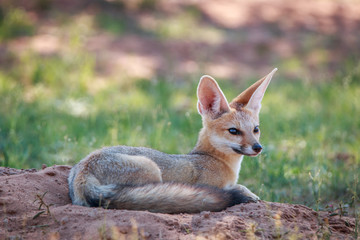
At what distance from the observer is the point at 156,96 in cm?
941

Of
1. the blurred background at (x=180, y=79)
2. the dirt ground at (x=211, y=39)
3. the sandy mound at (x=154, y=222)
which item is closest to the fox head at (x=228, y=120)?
the blurred background at (x=180, y=79)

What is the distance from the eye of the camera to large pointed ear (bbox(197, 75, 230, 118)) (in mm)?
4641

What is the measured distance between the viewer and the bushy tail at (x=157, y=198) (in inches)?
140

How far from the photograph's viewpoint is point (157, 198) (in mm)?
3572

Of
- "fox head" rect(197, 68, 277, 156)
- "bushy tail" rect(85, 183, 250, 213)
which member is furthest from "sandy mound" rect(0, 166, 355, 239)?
"fox head" rect(197, 68, 277, 156)

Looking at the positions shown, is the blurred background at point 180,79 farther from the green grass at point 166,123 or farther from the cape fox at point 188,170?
the cape fox at point 188,170

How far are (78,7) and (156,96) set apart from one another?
6782 mm

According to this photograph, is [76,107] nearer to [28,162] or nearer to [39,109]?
[39,109]

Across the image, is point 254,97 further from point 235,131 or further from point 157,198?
point 157,198

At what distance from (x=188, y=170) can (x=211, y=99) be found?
0.92m

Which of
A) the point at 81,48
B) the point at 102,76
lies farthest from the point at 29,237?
the point at 81,48

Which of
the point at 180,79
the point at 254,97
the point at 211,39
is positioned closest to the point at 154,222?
the point at 254,97

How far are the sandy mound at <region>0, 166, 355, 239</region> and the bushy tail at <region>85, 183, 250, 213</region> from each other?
108 mm

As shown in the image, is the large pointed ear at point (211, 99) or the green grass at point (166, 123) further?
the green grass at point (166, 123)
